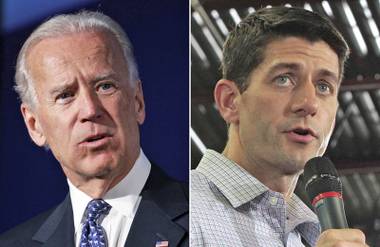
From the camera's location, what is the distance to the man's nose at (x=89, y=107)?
13.4 ft

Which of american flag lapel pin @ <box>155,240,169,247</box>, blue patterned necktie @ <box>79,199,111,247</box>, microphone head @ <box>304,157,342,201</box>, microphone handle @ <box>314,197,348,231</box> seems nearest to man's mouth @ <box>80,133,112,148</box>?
blue patterned necktie @ <box>79,199,111,247</box>

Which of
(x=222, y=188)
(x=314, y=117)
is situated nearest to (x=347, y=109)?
(x=314, y=117)

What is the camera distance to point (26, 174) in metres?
4.30

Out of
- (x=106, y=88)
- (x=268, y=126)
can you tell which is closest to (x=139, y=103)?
(x=106, y=88)

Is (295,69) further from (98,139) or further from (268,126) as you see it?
(98,139)

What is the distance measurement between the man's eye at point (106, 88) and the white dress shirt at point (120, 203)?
329 millimetres

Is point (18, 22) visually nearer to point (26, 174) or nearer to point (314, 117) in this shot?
point (26, 174)

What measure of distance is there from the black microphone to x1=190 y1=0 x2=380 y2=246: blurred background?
0.30 ft

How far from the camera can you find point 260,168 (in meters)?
3.83

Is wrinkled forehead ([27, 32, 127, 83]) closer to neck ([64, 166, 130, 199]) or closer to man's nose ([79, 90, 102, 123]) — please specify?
man's nose ([79, 90, 102, 123])

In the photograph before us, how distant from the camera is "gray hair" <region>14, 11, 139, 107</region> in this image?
4199mm

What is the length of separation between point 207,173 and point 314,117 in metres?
0.54

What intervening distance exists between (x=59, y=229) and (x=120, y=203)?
0.33 meters

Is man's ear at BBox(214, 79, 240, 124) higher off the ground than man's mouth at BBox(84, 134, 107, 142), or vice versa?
man's mouth at BBox(84, 134, 107, 142)
